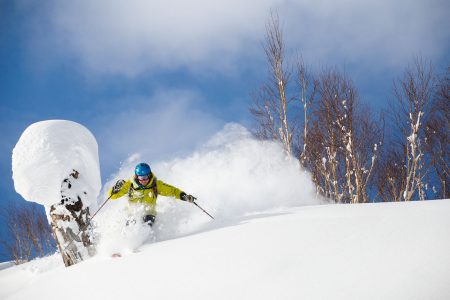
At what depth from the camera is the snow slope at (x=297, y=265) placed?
1619mm

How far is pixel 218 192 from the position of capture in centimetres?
648

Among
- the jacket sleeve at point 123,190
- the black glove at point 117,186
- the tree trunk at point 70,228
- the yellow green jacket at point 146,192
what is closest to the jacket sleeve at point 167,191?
the yellow green jacket at point 146,192

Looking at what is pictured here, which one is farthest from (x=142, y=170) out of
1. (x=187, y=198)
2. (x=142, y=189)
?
(x=187, y=198)

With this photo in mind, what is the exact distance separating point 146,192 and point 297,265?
3517 mm

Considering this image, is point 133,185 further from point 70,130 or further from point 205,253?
point 205,253

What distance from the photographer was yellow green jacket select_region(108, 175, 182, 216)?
477 cm

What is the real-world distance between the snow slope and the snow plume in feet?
3.40

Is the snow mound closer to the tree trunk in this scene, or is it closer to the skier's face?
the tree trunk

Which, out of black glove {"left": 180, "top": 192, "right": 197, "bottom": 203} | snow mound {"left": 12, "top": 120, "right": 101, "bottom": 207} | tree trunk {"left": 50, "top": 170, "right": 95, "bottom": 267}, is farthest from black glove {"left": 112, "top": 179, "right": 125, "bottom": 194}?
black glove {"left": 180, "top": 192, "right": 197, "bottom": 203}

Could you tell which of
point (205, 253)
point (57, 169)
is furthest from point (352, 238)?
point (57, 169)

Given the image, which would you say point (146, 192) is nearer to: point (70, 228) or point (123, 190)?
point (123, 190)

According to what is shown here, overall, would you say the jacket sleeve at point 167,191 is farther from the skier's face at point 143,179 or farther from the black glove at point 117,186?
the black glove at point 117,186

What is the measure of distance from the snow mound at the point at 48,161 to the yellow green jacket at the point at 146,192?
739 mm

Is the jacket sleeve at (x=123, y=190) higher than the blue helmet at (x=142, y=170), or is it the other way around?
the blue helmet at (x=142, y=170)
